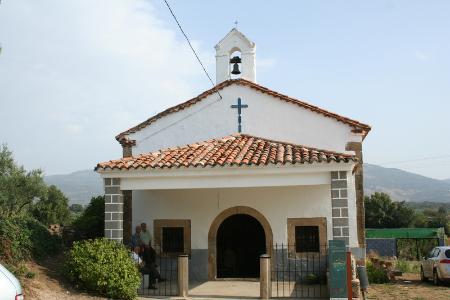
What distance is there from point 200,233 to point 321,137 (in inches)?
171

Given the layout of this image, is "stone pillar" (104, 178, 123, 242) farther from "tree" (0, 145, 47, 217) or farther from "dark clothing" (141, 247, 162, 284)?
"tree" (0, 145, 47, 217)

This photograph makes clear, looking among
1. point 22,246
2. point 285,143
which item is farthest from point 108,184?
point 285,143

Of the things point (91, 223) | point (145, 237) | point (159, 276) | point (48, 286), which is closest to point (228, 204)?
point (145, 237)

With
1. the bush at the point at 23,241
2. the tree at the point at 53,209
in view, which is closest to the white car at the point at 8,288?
the bush at the point at 23,241

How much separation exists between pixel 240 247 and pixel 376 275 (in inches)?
162

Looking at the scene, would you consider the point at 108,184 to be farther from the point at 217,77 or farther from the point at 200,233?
the point at 217,77

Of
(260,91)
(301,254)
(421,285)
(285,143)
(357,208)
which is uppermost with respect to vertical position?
(260,91)

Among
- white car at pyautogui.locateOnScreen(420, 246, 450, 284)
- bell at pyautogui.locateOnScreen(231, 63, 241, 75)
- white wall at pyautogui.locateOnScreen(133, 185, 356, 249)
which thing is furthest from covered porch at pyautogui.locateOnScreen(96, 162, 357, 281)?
bell at pyautogui.locateOnScreen(231, 63, 241, 75)

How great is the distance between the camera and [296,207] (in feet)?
45.4

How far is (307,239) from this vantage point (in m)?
13.8

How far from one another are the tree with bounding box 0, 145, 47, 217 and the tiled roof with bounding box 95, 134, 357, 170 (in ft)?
59.8

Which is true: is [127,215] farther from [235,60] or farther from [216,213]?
[235,60]

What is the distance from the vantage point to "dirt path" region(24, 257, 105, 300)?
31.0ft

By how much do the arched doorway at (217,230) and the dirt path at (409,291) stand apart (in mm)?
2949
